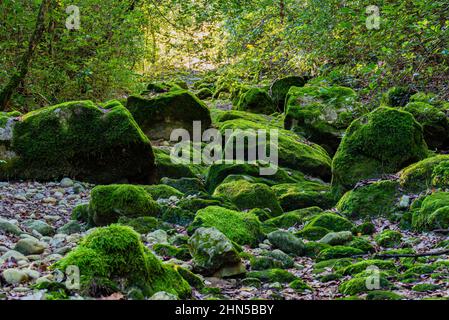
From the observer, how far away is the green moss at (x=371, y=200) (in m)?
8.64

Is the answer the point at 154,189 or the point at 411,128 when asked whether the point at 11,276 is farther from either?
the point at 411,128

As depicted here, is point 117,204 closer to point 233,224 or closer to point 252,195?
point 233,224

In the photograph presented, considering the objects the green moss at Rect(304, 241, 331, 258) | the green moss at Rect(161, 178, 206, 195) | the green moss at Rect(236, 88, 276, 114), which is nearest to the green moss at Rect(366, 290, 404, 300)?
the green moss at Rect(304, 241, 331, 258)

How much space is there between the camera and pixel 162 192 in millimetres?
9516

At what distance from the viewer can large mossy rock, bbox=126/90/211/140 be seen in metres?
15.8

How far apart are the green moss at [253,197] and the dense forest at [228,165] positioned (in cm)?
3

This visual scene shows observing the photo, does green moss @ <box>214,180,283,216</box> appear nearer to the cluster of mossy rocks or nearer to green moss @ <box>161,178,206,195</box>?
the cluster of mossy rocks

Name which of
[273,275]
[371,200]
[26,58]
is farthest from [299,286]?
[26,58]

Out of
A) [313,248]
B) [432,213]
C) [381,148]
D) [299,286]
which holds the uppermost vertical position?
[381,148]

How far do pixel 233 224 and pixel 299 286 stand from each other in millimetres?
2266

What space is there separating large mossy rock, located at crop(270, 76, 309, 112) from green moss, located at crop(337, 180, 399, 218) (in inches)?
435
